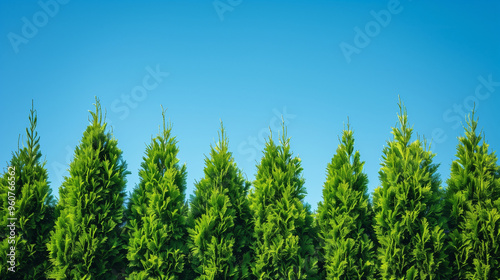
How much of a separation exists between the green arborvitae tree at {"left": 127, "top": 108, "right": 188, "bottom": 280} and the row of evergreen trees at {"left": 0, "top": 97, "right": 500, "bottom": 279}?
0.03 metres

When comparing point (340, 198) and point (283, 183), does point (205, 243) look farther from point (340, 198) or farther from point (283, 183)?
point (340, 198)

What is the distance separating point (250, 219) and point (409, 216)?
15.2 feet

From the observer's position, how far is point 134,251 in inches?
445

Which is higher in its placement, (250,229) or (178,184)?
(178,184)

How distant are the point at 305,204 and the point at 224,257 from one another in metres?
2.93

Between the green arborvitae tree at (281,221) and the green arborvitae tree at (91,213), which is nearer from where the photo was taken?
the green arborvitae tree at (91,213)

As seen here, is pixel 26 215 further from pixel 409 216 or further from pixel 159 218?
pixel 409 216

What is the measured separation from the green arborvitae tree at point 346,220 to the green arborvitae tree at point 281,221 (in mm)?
474

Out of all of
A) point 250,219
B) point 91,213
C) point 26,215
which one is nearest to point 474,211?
point 250,219

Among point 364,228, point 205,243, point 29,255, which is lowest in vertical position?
point 29,255

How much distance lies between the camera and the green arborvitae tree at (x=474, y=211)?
11.5m

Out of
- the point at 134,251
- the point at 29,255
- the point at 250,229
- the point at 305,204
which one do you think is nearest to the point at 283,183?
the point at 305,204

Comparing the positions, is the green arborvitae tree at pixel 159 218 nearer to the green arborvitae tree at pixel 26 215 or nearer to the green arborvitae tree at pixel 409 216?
the green arborvitae tree at pixel 26 215

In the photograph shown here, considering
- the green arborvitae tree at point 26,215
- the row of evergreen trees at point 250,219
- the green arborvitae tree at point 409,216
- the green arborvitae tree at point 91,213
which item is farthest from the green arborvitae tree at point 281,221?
the green arborvitae tree at point 26,215
